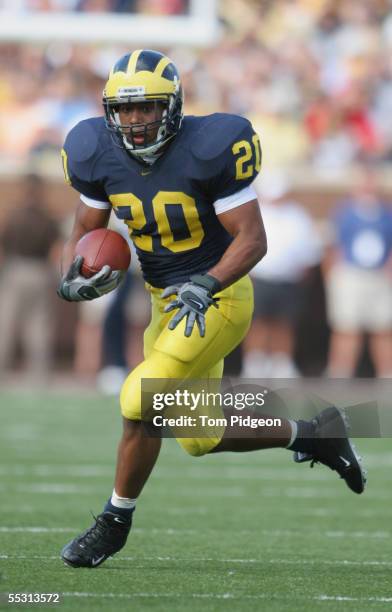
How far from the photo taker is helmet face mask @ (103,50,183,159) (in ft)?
14.2

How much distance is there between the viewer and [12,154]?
40.2 feet

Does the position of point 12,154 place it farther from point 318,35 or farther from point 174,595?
Answer: point 174,595

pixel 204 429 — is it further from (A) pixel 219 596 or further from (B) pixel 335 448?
(A) pixel 219 596

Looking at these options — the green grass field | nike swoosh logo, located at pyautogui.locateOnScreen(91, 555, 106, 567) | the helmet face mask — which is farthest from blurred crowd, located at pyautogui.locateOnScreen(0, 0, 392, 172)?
nike swoosh logo, located at pyautogui.locateOnScreen(91, 555, 106, 567)

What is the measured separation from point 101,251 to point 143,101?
508 millimetres

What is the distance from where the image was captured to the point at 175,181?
4387 mm

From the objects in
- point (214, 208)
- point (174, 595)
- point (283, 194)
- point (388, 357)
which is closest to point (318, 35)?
point (283, 194)

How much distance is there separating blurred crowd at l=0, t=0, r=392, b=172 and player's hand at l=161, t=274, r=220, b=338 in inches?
307

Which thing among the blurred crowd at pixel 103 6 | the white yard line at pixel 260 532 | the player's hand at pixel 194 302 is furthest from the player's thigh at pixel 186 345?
the blurred crowd at pixel 103 6

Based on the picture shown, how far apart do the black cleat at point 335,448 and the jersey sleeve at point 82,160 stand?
42.3 inches

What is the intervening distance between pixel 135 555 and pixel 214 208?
1228mm

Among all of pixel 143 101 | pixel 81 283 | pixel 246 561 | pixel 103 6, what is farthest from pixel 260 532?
pixel 103 6

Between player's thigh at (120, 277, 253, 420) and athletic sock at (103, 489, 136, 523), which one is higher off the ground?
player's thigh at (120, 277, 253, 420)

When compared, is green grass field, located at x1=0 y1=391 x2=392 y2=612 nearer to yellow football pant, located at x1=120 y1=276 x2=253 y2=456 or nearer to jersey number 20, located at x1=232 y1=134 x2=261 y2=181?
yellow football pant, located at x1=120 y1=276 x2=253 y2=456
